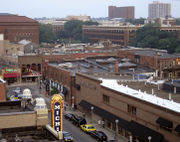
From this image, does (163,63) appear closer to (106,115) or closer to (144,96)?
(106,115)

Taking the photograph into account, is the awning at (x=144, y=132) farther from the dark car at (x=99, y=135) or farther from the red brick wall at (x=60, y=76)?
the red brick wall at (x=60, y=76)

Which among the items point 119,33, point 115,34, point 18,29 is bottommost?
point 115,34

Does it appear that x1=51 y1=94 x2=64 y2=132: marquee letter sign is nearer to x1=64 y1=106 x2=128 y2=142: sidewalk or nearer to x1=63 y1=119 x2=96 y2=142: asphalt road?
x1=63 y1=119 x2=96 y2=142: asphalt road

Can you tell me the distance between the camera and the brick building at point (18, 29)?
155 metres

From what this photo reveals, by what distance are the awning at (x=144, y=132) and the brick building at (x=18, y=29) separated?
112 m

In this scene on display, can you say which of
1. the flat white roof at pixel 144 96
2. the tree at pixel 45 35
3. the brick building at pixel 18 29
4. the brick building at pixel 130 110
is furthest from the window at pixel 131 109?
the tree at pixel 45 35

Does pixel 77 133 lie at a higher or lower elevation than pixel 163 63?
lower

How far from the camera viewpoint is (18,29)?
6196 inches

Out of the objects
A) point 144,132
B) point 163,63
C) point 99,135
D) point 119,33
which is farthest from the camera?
point 119,33

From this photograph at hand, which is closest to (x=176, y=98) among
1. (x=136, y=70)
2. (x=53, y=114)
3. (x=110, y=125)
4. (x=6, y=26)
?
(x=110, y=125)

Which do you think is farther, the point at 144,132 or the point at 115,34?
the point at 115,34

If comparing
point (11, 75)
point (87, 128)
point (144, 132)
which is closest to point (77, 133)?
point (87, 128)

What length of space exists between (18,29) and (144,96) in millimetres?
115560

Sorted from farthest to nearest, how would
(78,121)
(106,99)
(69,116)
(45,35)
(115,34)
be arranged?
(45,35)
(115,34)
(69,116)
(78,121)
(106,99)
